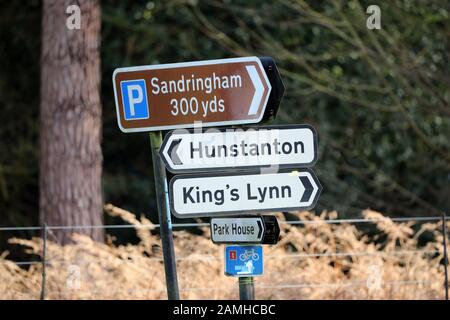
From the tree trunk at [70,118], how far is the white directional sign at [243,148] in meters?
4.67

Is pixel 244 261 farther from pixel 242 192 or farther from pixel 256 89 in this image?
pixel 256 89

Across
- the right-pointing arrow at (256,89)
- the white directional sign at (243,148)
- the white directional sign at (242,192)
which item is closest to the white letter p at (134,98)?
the white directional sign at (243,148)

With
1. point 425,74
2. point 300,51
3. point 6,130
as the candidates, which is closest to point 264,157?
point 425,74

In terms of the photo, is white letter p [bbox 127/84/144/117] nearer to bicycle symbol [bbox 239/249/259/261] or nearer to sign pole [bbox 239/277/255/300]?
bicycle symbol [bbox 239/249/259/261]

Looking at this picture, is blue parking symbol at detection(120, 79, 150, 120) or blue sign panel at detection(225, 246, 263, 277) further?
blue parking symbol at detection(120, 79, 150, 120)

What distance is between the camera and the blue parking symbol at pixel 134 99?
628 cm

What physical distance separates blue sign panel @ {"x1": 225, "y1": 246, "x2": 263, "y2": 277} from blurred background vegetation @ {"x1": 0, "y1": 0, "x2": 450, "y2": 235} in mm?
8566

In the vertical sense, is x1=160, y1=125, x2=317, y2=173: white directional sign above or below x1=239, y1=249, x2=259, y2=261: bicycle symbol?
above

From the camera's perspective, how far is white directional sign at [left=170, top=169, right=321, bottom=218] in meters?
5.97

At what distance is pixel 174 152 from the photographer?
610cm

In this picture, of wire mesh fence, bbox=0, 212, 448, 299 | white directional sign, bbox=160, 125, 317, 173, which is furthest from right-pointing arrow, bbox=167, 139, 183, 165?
wire mesh fence, bbox=0, 212, 448, 299

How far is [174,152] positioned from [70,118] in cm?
478

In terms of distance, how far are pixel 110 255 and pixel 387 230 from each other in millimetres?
2532

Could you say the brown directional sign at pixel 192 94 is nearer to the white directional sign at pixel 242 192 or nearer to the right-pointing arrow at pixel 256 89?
the right-pointing arrow at pixel 256 89
